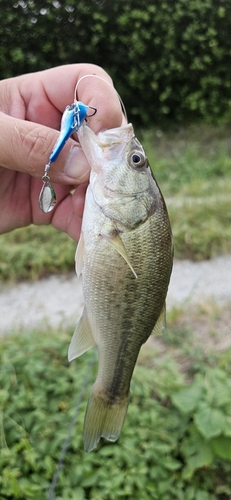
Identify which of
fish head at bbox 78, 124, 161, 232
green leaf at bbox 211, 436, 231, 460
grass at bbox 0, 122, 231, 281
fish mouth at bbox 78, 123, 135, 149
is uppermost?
fish mouth at bbox 78, 123, 135, 149

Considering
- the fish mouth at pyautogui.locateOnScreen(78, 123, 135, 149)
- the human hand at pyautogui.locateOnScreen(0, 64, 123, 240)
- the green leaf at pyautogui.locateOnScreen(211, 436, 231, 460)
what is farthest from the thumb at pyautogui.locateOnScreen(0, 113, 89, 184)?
the green leaf at pyautogui.locateOnScreen(211, 436, 231, 460)

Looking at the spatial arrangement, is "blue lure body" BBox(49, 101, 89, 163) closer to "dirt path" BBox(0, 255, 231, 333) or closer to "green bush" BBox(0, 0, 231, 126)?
"dirt path" BBox(0, 255, 231, 333)

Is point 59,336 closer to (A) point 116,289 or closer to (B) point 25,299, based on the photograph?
(B) point 25,299

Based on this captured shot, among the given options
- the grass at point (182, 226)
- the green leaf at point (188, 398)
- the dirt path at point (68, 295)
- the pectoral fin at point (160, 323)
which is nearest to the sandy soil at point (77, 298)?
the dirt path at point (68, 295)

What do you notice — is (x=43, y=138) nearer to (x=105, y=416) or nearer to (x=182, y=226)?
(x=105, y=416)

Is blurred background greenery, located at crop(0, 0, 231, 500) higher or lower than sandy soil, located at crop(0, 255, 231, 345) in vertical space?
higher

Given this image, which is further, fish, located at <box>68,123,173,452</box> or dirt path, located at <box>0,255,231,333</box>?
dirt path, located at <box>0,255,231,333</box>

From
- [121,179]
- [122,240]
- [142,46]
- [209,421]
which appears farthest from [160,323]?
[142,46]
